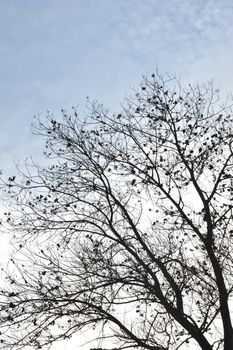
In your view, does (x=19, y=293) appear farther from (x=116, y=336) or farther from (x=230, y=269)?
(x=230, y=269)

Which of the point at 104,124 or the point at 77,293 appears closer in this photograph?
the point at 77,293

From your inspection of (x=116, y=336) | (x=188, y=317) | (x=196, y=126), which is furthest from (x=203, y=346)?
(x=196, y=126)

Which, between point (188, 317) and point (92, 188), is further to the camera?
point (92, 188)

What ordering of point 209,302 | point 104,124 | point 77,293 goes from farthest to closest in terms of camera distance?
point 104,124, point 209,302, point 77,293

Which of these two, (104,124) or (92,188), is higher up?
(104,124)

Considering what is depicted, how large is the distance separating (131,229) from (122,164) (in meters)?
1.92

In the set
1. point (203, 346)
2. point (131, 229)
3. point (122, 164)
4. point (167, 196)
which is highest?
point (122, 164)

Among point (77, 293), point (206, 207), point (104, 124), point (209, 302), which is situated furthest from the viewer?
point (104, 124)

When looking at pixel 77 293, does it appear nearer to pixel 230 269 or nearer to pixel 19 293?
pixel 19 293

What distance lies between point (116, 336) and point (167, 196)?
12.9ft

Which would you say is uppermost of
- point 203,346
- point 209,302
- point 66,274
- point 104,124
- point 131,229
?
point 104,124

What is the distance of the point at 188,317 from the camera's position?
1084 cm

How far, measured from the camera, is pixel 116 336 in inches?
436

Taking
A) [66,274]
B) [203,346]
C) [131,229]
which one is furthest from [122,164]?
[203,346]
